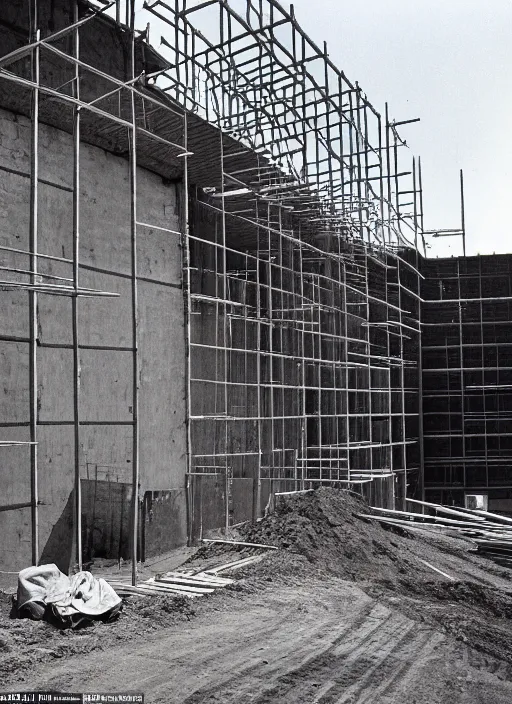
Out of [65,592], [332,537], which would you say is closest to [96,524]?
[65,592]

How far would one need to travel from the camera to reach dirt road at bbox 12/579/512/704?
203 inches

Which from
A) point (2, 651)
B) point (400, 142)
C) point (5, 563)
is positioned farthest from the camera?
point (400, 142)

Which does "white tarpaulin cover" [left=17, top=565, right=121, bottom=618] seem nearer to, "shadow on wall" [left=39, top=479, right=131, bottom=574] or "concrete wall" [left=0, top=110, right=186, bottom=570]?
"concrete wall" [left=0, top=110, right=186, bottom=570]

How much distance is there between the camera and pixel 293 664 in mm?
5750

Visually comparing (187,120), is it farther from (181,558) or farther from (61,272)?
(181,558)

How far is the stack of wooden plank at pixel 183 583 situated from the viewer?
7961 mm

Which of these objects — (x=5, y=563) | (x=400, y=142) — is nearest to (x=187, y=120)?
(x=5, y=563)

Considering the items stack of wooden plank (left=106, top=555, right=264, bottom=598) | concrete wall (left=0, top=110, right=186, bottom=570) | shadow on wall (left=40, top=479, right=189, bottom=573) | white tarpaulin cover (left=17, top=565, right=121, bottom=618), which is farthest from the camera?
shadow on wall (left=40, top=479, right=189, bottom=573)

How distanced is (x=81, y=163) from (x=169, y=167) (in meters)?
2.01

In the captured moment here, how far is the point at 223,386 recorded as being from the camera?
1316 cm

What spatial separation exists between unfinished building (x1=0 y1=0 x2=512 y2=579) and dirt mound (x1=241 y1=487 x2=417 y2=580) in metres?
1.43

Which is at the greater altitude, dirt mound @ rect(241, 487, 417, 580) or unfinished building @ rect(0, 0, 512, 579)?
unfinished building @ rect(0, 0, 512, 579)

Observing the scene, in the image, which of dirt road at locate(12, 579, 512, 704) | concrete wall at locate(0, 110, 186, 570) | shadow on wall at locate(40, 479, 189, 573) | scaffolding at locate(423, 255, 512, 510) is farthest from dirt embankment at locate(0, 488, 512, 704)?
scaffolding at locate(423, 255, 512, 510)

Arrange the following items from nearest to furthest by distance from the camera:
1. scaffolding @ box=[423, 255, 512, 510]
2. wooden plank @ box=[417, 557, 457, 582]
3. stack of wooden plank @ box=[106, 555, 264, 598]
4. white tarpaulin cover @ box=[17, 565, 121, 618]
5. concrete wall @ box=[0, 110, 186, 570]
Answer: white tarpaulin cover @ box=[17, 565, 121, 618] → stack of wooden plank @ box=[106, 555, 264, 598] → concrete wall @ box=[0, 110, 186, 570] → wooden plank @ box=[417, 557, 457, 582] → scaffolding @ box=[423, 255, 512, 510]
